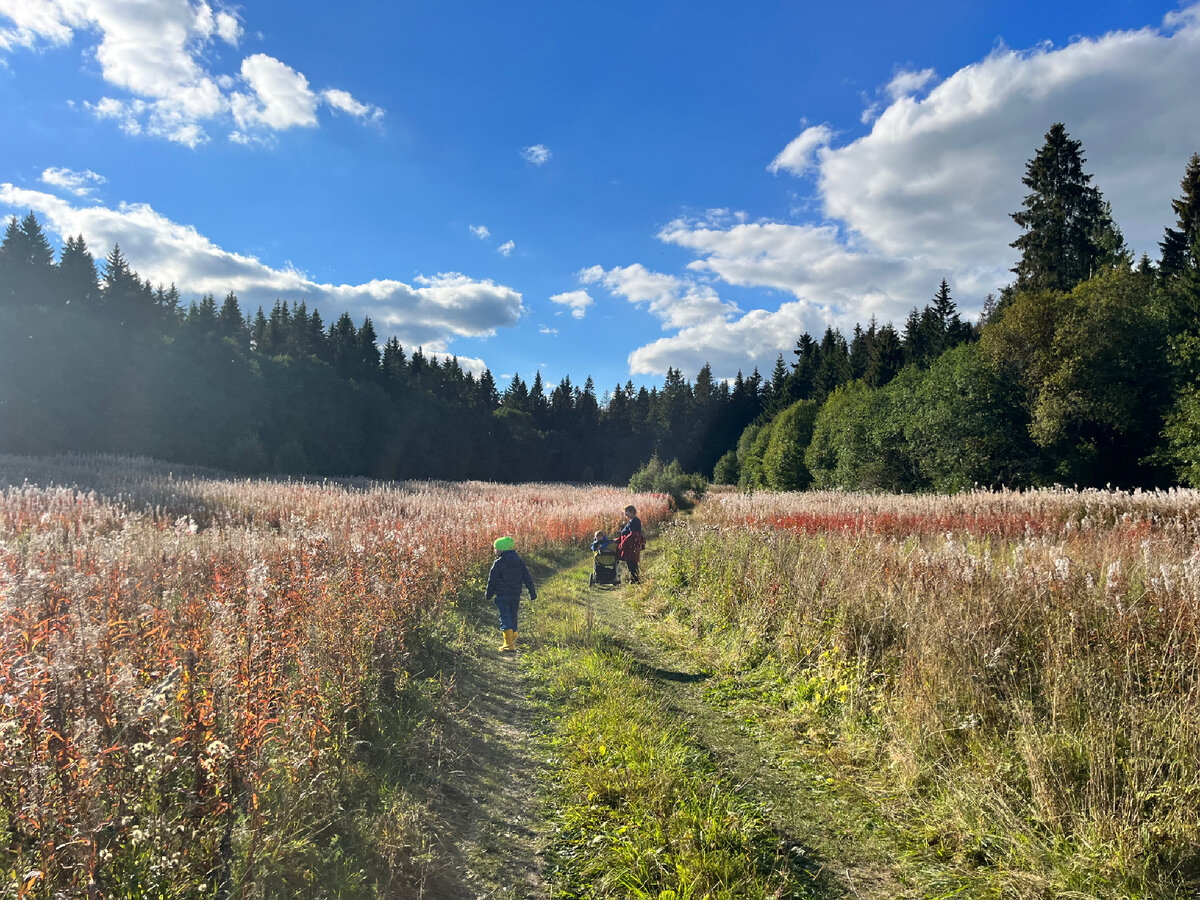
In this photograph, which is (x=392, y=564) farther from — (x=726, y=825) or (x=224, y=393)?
(x=224, y=393)

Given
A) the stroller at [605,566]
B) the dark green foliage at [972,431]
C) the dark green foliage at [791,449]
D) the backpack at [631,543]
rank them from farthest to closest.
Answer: the dark green foliage at [791,449], the dark green foliage at [972,431], the backpack at [631,543], the stroller at [605,566]

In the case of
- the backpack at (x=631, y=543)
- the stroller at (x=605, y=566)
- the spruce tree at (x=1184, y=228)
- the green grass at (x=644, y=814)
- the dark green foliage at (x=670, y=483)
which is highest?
the spruce tree at (x=1184, y=228)

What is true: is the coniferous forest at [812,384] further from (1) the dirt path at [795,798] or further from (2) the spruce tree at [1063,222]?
(1) the dirt path at [795,798]

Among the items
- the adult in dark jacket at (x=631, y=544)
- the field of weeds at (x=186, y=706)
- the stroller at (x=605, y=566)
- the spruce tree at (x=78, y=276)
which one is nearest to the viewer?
the field of weeds at (x=186, y=706)

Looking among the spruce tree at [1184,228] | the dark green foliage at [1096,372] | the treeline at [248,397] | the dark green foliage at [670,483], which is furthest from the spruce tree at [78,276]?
the spruce tree at [1184,228]

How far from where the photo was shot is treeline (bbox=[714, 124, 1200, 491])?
22.3 meters

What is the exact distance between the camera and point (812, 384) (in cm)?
5847

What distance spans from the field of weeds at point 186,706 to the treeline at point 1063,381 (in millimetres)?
26653

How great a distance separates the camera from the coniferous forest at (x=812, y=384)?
22.8 metres

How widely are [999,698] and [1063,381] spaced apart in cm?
2495

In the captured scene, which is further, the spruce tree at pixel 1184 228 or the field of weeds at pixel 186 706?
the spruce tree at pixel 1184 228

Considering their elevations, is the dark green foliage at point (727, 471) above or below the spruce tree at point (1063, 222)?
below

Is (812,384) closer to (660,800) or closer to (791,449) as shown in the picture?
(791,449)

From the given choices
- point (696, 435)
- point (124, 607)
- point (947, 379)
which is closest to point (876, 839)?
point (124, 607)
